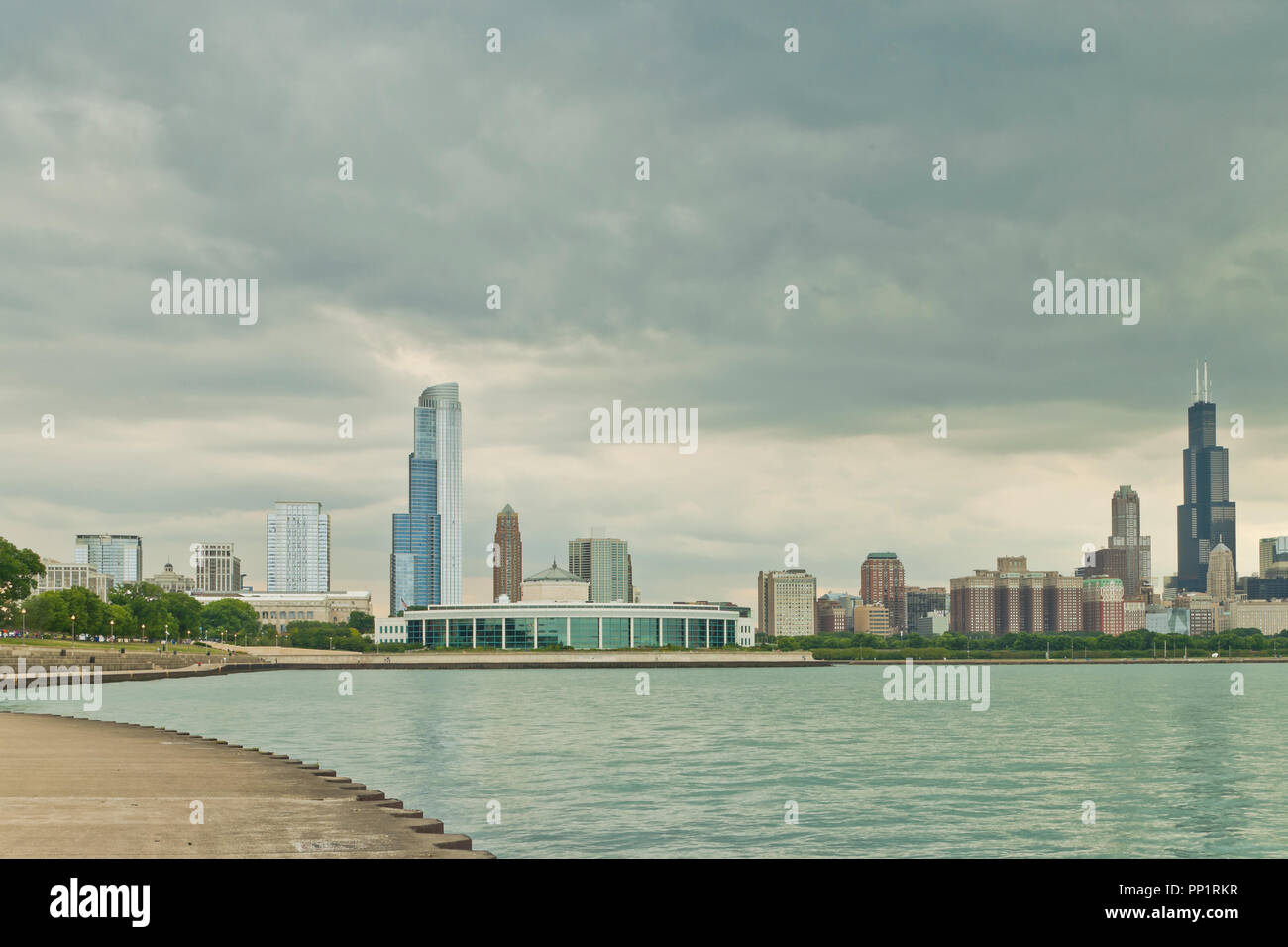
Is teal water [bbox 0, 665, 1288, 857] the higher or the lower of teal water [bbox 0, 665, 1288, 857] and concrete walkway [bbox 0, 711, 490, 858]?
the lower

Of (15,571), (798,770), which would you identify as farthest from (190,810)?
(15,571)

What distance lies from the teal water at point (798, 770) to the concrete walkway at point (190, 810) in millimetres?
6342

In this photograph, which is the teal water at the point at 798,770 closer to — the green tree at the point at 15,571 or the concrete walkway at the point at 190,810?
the concrete walkway at the point at 190,810

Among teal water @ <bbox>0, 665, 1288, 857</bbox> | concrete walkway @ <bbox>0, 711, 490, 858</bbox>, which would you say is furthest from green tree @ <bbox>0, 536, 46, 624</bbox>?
concrete walkway @ <bbox>0, 711, 490, 858</bbox>

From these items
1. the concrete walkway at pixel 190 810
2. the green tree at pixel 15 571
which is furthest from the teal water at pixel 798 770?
the green tree at pixel 15 571

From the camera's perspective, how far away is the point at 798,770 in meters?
57.0

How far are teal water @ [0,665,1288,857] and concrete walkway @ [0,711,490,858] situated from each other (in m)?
6.34

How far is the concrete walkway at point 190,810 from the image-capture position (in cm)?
2052

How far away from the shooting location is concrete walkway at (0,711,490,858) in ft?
67.3

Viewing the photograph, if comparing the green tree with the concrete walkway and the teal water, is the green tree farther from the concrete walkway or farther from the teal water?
the concrete walkway
